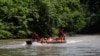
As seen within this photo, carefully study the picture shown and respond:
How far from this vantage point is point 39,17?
56375mm

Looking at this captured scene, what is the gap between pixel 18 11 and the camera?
54.1m

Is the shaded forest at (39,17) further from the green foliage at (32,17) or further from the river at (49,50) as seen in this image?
the river at (49,50)

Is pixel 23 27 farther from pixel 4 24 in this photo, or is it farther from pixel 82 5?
pixel 82 5

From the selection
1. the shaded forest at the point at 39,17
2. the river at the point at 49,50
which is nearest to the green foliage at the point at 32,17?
the shaded forest at the point at 39,17

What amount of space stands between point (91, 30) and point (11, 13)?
23481 mm

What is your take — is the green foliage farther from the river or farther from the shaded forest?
the river

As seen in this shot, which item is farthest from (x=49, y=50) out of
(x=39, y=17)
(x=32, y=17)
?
(x=39, y=17)

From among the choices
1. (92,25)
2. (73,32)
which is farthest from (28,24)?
(92,25)

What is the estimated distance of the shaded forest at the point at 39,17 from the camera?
52438 millimetres

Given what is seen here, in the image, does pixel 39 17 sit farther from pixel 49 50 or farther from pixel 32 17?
pixel 49 50

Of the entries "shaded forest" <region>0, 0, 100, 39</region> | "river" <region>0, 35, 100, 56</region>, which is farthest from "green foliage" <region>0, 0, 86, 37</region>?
"river" <region>0, 35, 100, 56</region>

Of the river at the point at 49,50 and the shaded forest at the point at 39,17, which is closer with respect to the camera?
the river at the point at 49,50

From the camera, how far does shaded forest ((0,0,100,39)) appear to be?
172 feet

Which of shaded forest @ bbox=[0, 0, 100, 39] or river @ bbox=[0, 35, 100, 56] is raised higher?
river @ bbox=[0, 35, 100, 56]
